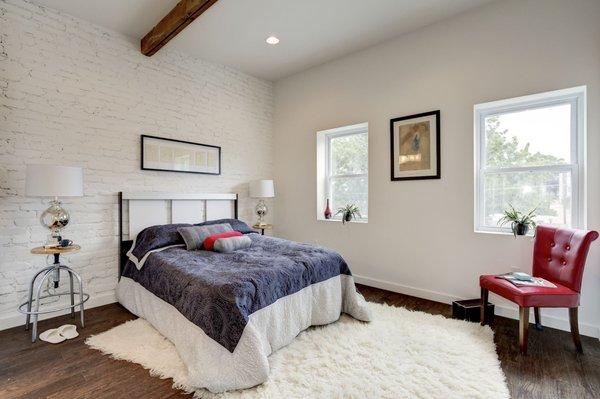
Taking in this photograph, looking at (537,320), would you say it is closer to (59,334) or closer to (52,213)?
(59,334)

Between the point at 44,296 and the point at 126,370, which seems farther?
the point at 44,296

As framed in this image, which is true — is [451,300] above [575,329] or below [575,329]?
below

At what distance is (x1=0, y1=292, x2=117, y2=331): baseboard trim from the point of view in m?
2.60

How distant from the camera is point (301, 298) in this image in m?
2.35

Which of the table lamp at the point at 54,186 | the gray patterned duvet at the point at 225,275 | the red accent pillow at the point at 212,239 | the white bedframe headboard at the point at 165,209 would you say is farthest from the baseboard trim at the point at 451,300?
the table lamp at the point at 54,186

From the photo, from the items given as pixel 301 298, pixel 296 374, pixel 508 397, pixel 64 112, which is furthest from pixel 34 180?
pixel 508 397

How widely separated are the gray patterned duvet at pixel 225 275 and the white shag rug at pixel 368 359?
1.12 ft

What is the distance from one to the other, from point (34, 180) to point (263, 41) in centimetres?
268

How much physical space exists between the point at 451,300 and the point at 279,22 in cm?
343

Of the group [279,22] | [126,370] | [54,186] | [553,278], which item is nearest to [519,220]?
[553,278]

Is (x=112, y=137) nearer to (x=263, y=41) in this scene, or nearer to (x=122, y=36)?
(x=122, y=36)

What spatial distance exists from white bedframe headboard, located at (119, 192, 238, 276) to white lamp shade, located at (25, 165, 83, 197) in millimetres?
732

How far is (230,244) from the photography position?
9.80 ft

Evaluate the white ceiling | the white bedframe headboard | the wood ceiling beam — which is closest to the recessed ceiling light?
the white ceiling
